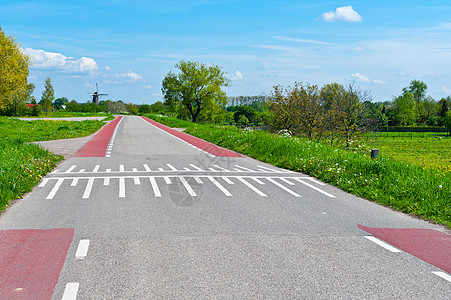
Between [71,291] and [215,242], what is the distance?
7.19 feet

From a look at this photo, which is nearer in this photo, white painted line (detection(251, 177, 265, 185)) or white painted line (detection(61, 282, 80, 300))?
white painted line (detection(61, 282, 80, 300))

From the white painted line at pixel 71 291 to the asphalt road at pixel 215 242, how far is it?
1 cm

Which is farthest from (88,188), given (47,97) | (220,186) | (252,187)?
(47,97)

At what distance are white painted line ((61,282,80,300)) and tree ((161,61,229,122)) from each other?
218ft

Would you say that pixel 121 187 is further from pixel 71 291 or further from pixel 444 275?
pixel 444 275

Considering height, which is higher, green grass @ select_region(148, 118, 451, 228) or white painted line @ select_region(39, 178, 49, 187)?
green grass @ select_region(148, 118, 451, 228)

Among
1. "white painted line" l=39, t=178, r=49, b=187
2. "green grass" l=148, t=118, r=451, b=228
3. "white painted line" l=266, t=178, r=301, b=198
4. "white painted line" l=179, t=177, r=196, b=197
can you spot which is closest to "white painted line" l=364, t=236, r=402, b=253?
"green grass" l=148, t=118, r=451, b=228

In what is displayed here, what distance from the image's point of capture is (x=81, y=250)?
204 inches

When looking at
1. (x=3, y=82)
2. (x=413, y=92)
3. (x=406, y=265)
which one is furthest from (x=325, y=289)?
(x=413, y=92)

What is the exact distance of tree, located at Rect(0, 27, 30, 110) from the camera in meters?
36.5

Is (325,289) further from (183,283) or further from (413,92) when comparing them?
(413,92)

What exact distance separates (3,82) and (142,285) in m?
39.7

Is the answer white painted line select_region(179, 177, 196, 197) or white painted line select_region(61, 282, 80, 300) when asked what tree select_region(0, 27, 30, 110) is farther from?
white painted line select_region(61, 282, 80, 300)

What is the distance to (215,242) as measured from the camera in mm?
5578
